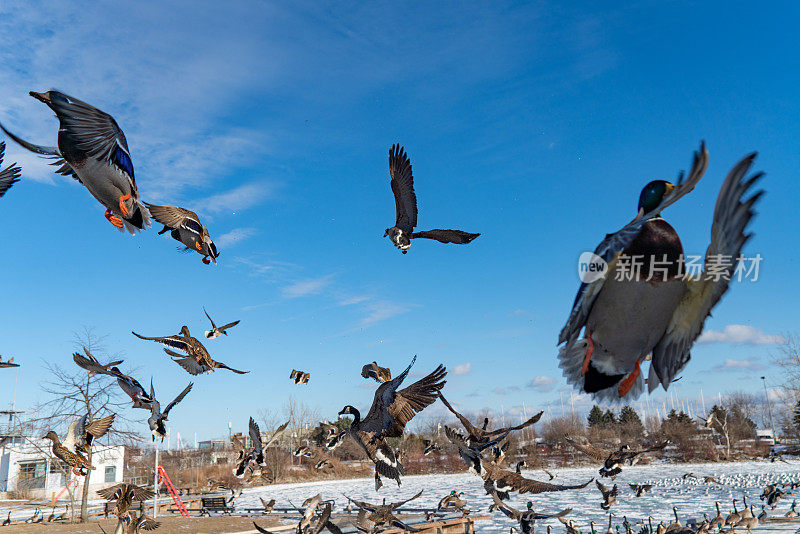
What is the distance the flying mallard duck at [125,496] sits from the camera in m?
5.59

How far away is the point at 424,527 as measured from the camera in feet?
54.6

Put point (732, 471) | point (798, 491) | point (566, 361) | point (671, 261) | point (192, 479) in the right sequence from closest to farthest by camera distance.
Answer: point (671, 261)
point (566, 361)
point (798, 491)
point (732, 471)
point (192, 479)

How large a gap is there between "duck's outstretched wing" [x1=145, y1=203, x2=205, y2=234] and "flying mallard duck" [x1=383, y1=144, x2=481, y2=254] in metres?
1.64

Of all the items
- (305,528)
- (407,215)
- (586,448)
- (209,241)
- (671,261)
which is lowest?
(305,528)

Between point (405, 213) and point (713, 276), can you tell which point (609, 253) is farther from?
point (405, 213)

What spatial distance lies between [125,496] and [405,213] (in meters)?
4.21

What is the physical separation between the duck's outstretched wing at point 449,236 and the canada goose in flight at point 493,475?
1788 millimetres

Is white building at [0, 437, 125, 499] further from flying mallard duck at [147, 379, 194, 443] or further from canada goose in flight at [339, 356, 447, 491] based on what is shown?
canada goose in flight at [339, 356, 447, 491]

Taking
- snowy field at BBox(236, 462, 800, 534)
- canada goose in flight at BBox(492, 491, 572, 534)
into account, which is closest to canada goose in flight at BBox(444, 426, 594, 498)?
canada goose in flight at BBox(492, 491, 572, 534)

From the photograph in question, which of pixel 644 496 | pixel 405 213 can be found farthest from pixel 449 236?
pixel 644 496

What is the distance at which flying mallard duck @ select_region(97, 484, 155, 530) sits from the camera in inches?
220

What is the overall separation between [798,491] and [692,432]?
2286cm

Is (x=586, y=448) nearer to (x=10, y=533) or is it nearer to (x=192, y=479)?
(x=10, y=533)

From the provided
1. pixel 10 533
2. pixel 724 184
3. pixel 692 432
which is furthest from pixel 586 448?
pixel 692 432
